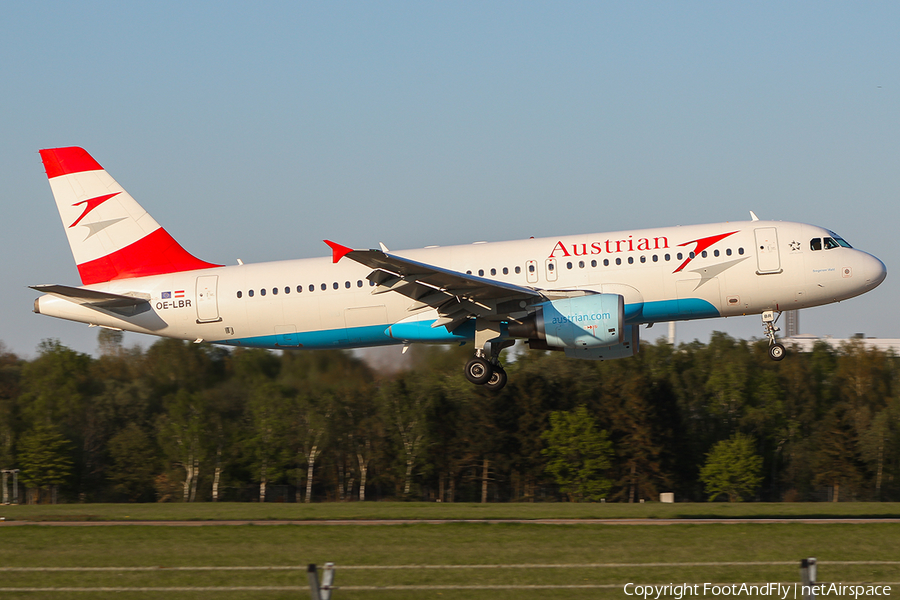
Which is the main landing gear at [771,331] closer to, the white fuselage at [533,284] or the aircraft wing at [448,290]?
the white fuselage at [533,284]

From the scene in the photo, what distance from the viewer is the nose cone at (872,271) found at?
30156 millimetres

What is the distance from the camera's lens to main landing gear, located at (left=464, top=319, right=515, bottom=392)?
101ft

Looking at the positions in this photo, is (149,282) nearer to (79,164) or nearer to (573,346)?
(79,164)

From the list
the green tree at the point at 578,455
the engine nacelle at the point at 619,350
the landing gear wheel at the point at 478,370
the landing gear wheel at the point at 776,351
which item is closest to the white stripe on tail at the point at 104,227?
the landing gear wheel at the point at 478,370

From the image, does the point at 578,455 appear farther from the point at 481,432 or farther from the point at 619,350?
the point at 619,350

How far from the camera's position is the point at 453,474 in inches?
2894

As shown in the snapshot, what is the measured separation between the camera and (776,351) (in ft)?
99.7

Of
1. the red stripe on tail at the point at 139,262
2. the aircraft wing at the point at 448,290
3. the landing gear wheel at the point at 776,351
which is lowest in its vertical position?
the landing gear wheel at the point at 776,351

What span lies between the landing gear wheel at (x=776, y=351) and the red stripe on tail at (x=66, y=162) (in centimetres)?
2377
